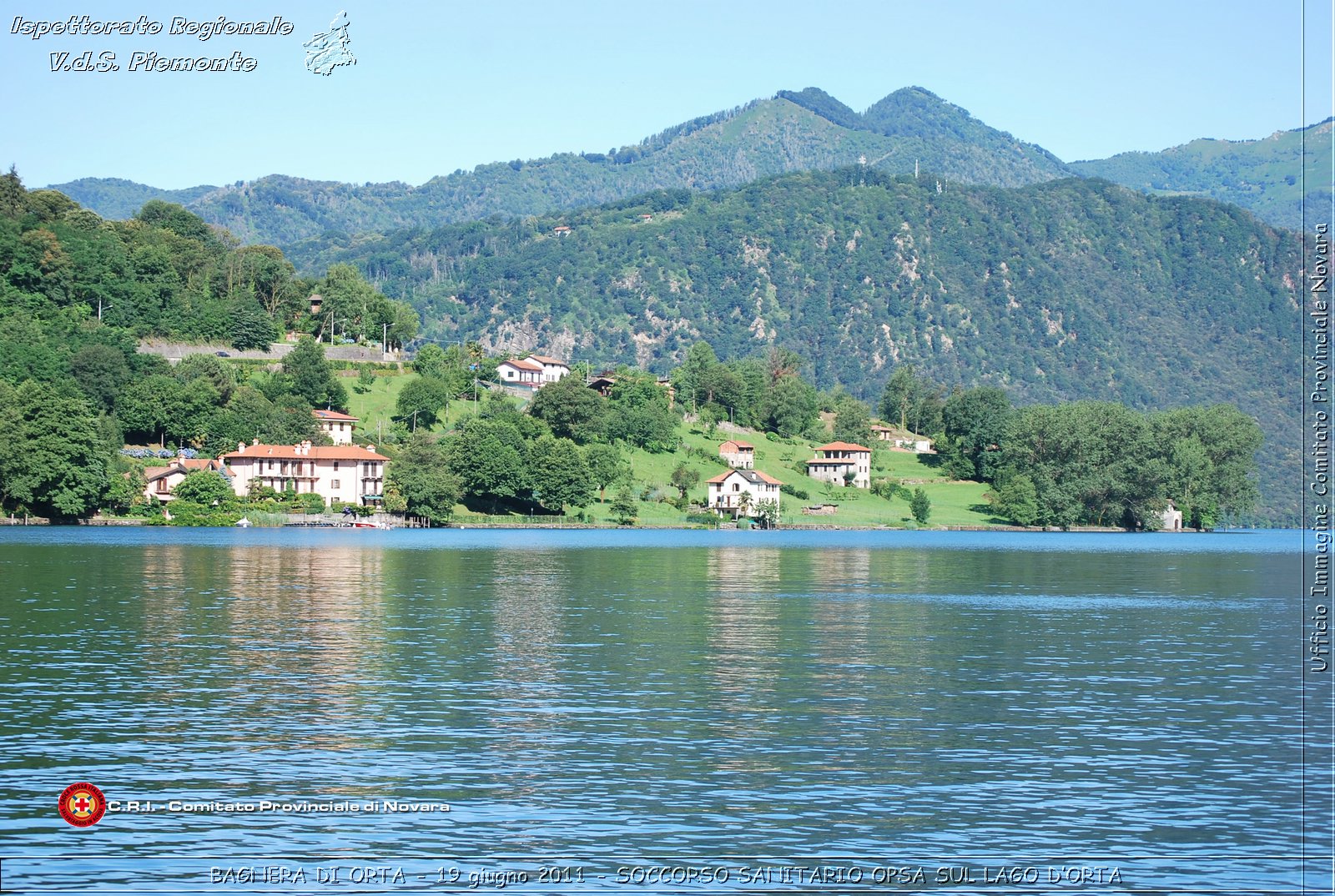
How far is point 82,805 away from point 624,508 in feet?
445

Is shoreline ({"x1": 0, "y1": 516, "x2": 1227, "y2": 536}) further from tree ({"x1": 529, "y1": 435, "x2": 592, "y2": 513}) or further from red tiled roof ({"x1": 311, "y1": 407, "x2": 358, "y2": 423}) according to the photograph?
red tiled roof ({"x1": 311, "y1": 407, "x2": 358, "y2": 423})

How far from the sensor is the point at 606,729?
101 feet

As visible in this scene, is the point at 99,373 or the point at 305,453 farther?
the point at 305,453

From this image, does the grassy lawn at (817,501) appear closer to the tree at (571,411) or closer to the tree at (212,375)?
the tree at (571,411)

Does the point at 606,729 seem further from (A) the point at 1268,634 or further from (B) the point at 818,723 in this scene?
(A) the point at 1268,634

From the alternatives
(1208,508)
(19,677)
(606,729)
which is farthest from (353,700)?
(1208,508)

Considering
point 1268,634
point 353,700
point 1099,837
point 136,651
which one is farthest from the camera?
point 1268,634

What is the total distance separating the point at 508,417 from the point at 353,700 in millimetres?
137023

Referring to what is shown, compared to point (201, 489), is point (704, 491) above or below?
below

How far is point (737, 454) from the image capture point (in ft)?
639

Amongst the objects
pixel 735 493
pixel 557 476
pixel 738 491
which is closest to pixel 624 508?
pixel 557 476

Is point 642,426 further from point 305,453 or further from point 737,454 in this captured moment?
point 305,453

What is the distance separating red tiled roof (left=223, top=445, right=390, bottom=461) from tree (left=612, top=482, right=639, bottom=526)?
2608 centimetres

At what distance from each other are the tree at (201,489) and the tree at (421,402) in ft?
123
